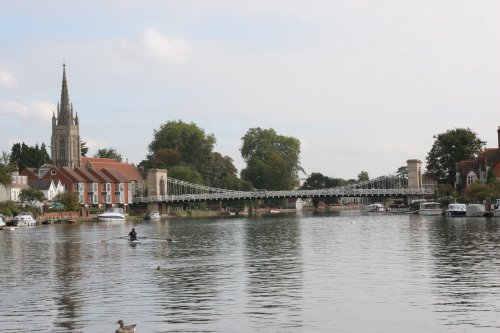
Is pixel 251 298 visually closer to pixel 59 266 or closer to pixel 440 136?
pixel 59 266

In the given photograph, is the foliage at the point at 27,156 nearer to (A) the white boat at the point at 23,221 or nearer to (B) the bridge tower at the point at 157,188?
(B) the bridge tower at the point at 157,188

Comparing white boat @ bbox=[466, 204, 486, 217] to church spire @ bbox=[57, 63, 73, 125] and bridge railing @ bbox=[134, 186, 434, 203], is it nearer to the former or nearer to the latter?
bridge railing @ bbox=[134, 186, 434, 203]

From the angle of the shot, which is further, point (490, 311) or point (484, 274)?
point (484, 274)

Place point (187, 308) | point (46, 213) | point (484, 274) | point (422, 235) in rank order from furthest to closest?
point (46, 213) < point (422, 235) < point (484, 274) < point (187, 308)

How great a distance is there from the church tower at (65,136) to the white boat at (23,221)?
73625 millimetres


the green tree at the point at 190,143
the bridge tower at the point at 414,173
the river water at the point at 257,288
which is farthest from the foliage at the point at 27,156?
the river water at the point at 257,288

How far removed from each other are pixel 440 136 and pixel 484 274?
10597cm

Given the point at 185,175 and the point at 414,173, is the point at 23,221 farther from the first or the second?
the point at 414,173

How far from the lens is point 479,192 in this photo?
11869 centimetres

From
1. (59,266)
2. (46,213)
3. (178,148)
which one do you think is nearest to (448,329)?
(59,266)

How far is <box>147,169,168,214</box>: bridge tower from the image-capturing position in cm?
17150

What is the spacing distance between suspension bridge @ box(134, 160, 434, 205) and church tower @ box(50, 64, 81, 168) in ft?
71.0

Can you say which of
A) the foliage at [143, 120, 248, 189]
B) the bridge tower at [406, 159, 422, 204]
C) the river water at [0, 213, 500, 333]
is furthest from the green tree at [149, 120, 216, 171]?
the river water at [0, 213, 500, 333]

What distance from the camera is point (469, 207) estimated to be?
118562 mm
